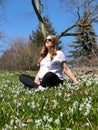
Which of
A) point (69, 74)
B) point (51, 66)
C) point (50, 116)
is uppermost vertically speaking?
point (50, 116)

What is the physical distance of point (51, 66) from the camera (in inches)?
368

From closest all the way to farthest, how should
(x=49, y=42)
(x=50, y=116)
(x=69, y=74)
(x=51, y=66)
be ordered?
(x=50, y=116) → (x=69, y=74) → (x=49, y=42) → (x=51, y=66)

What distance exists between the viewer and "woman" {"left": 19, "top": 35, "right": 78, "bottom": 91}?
8977mm

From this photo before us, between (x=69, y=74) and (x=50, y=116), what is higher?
(x=50, y=116)

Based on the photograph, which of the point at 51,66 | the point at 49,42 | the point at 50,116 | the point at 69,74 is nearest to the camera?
the point at 50,116

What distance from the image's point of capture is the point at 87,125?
372 cm

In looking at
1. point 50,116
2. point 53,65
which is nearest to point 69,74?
point 53,65

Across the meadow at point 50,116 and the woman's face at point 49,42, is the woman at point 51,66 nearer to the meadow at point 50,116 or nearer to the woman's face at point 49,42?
the woman's face at point 49,42

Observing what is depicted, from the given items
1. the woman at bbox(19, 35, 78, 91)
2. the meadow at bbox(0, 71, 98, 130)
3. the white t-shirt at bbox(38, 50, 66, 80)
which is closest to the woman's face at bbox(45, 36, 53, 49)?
the woman at bbox(19, 35, 78, 91)

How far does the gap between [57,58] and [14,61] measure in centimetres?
4718

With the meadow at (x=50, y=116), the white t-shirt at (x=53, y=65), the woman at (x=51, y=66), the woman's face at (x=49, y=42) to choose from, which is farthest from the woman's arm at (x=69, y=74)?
the meadow at (x=50, y=116)

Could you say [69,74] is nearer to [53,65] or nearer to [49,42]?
[53,65]

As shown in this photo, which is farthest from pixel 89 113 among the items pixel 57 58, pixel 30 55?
pixel 30 55

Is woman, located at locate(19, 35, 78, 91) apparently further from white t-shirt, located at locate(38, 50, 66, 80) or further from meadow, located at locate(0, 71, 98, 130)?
meadow, located at locate(0, 71, 98, 130)
